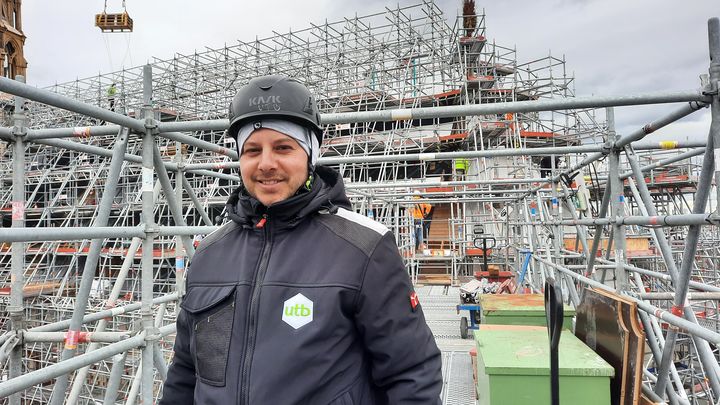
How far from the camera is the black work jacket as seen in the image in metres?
1.22

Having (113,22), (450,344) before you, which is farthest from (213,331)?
(113,22)

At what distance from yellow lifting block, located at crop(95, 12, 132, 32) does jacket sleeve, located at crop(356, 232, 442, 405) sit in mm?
37634

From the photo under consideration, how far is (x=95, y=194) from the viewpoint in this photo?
2011 centimetres

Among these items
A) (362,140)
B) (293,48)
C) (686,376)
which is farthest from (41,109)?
(686,376)

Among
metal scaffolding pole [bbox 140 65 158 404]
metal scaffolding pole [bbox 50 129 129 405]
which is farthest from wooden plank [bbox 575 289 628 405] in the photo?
metal scaffolding pole [bbox 50 129 129 405]

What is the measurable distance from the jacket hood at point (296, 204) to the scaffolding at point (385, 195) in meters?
0.43

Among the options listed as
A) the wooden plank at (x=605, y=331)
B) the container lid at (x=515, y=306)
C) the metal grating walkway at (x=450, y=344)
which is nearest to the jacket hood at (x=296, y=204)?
the wooden plank at (x=605, y=331)

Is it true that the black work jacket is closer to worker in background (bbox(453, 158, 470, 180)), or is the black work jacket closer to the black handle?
the black handle

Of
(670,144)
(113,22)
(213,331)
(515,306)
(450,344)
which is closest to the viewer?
(213,331)

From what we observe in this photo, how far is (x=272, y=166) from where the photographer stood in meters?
1.41

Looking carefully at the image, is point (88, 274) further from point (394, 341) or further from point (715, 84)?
point (715, 84)

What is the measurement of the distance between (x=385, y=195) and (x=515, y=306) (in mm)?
4195

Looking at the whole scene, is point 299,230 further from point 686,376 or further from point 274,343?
point 686,376

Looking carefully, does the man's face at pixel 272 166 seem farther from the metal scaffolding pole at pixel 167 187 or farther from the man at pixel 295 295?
the metal scaffolding pole at pixel 167 187
